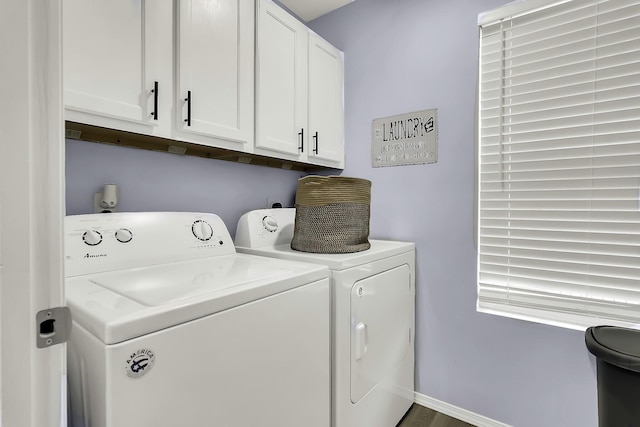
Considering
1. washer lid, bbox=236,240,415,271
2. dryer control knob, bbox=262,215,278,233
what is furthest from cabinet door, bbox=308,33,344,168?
washer lid, bbox=236,240,415,271

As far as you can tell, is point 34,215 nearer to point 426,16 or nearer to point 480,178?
point 480,178

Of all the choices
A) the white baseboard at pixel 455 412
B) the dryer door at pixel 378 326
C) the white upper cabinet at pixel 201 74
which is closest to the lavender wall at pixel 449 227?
the white baseboard at pixel 455 412

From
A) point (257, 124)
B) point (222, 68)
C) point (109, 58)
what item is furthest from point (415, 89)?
point (109, 58)

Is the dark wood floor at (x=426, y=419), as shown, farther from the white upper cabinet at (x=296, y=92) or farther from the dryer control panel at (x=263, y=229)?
the white upper cabinet at (x=296, y=92)

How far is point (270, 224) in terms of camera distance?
175 centimetres

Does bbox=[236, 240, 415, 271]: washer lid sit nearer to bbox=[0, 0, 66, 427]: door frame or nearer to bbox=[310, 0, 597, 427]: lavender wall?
bbox=[310, 0, 597, 427]: lavender wall

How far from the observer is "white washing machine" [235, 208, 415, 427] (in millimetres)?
1250

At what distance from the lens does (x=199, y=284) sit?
36.3 inches

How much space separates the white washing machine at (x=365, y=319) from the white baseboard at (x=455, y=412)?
0.07 meters

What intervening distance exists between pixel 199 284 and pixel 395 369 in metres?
1.21

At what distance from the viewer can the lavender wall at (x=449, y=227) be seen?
4.99ft

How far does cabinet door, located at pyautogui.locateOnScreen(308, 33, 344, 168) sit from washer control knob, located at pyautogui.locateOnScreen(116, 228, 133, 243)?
1.06 m

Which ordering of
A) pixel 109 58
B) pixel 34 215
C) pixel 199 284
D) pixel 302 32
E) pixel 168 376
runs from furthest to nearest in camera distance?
pixel 302 32 → pixel 109 58 → pixel 199 284 → pixel 168 376 → pixel 34 215

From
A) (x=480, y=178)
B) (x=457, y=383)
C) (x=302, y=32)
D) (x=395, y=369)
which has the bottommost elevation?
(x=457, y=383)
